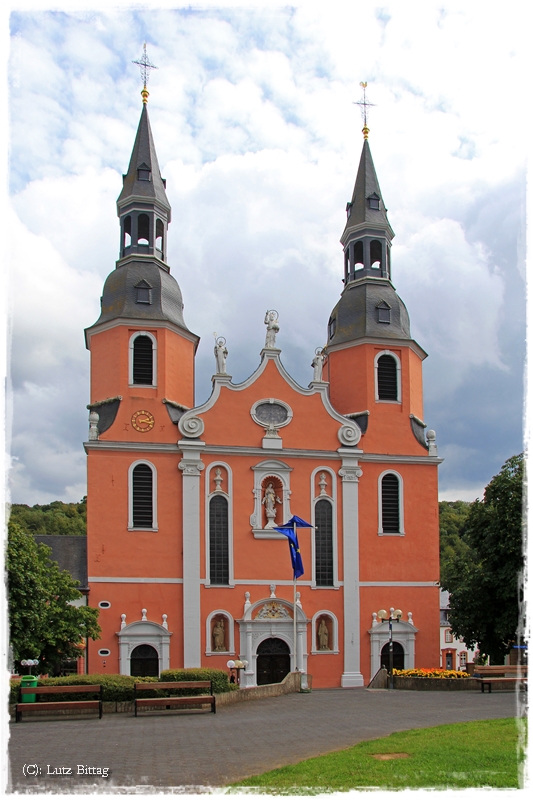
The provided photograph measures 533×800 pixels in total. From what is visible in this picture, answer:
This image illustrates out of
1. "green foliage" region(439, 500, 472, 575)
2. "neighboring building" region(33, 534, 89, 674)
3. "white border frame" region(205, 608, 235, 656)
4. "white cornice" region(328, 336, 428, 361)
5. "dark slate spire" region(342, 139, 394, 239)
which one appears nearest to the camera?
"neighboring building" region(33, 534, 89, 674)

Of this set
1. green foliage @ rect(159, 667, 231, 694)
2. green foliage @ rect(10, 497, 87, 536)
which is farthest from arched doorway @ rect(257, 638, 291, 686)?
green foliage @ rect(10, 497, 87, 536)

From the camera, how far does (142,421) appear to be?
37875mm

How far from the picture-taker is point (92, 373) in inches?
1575

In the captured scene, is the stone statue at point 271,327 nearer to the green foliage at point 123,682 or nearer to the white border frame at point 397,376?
the white border frame at point 397,376

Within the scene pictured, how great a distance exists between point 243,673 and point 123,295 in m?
17.1

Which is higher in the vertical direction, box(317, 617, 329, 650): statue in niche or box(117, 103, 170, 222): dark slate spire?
box(117, 103, 170, 222): dark slate spire

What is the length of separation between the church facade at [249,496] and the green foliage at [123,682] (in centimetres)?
992

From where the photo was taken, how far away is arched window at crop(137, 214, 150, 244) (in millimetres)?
42219

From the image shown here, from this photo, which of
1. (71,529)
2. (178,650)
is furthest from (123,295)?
(71,529)

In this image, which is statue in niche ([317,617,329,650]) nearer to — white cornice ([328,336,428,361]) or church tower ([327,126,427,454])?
church tower ([327,126,427,454])

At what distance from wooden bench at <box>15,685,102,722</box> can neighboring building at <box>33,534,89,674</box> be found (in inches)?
489

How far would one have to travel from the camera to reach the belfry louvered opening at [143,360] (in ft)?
127

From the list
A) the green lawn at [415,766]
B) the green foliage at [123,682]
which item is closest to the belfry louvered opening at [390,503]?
the green foliage at [123,682]

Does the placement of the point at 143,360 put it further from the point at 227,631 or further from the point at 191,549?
the point at 227,631
